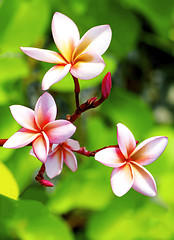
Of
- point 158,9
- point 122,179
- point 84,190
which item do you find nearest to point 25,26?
point 84,190

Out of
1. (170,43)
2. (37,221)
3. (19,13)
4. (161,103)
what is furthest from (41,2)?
(161,103)

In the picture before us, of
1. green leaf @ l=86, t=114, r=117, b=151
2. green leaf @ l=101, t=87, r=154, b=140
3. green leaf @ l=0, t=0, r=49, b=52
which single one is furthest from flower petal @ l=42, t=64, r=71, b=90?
green leaf @ l=101, t=87, r=154, b=140

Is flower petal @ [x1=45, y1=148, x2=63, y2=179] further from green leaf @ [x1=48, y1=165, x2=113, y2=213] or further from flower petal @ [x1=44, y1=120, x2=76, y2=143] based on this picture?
green leaf @ [x1=48, y1=165, x2=113, y2=213]

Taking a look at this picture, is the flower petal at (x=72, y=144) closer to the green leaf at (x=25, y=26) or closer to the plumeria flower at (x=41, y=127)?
the plumeria flower at (x=41, y=127)

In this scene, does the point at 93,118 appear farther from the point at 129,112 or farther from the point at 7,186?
the point at 7,186

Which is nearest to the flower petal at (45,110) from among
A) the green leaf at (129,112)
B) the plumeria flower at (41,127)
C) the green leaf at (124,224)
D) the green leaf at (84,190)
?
the plumeria flower at (41,127)

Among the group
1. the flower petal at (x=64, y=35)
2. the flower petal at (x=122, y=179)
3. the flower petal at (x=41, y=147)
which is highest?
the flower petal at (x=64, y=35)

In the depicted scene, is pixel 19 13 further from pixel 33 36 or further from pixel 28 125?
pixel 28 125
